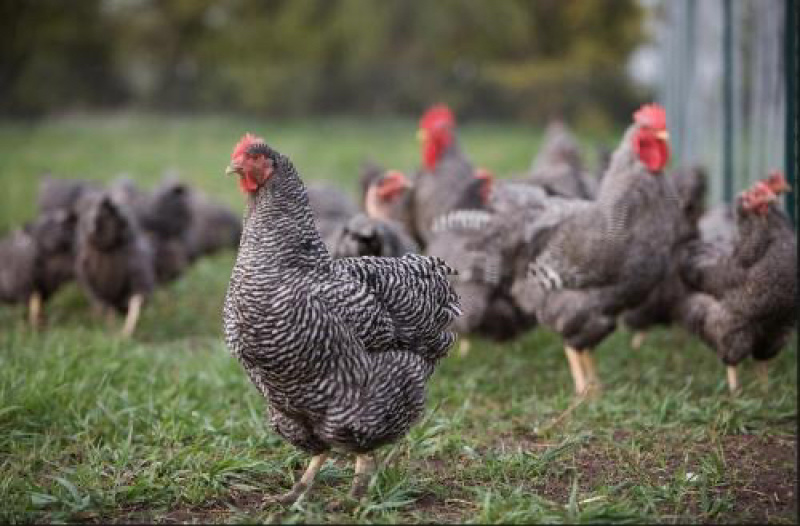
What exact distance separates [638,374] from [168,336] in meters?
4.02

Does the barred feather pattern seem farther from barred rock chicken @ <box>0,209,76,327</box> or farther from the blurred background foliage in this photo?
the blurred background foliage

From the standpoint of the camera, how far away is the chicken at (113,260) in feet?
24.4

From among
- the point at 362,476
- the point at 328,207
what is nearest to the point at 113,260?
the point at 328,207

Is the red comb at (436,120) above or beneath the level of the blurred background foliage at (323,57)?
beneath

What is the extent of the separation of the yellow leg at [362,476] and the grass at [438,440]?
0.06 meters

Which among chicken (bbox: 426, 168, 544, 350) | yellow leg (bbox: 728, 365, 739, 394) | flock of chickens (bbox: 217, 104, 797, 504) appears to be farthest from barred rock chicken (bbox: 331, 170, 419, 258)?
yellow leg (bbox: 728, 365, 739, 394)

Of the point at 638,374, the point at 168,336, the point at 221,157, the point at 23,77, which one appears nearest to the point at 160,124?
the point at 23,77

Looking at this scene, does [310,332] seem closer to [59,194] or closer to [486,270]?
[486,270]

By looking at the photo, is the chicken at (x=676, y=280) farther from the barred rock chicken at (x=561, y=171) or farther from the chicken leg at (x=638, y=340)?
the barred rock chicken at (x=561, y=171)

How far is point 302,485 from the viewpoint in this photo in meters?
4.06

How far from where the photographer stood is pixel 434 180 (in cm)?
812

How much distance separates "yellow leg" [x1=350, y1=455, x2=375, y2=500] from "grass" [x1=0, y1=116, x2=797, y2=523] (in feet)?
0.21

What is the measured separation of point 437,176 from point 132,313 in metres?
2.98

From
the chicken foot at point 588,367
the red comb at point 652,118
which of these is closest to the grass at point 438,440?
the chicken foot at point 588,367
